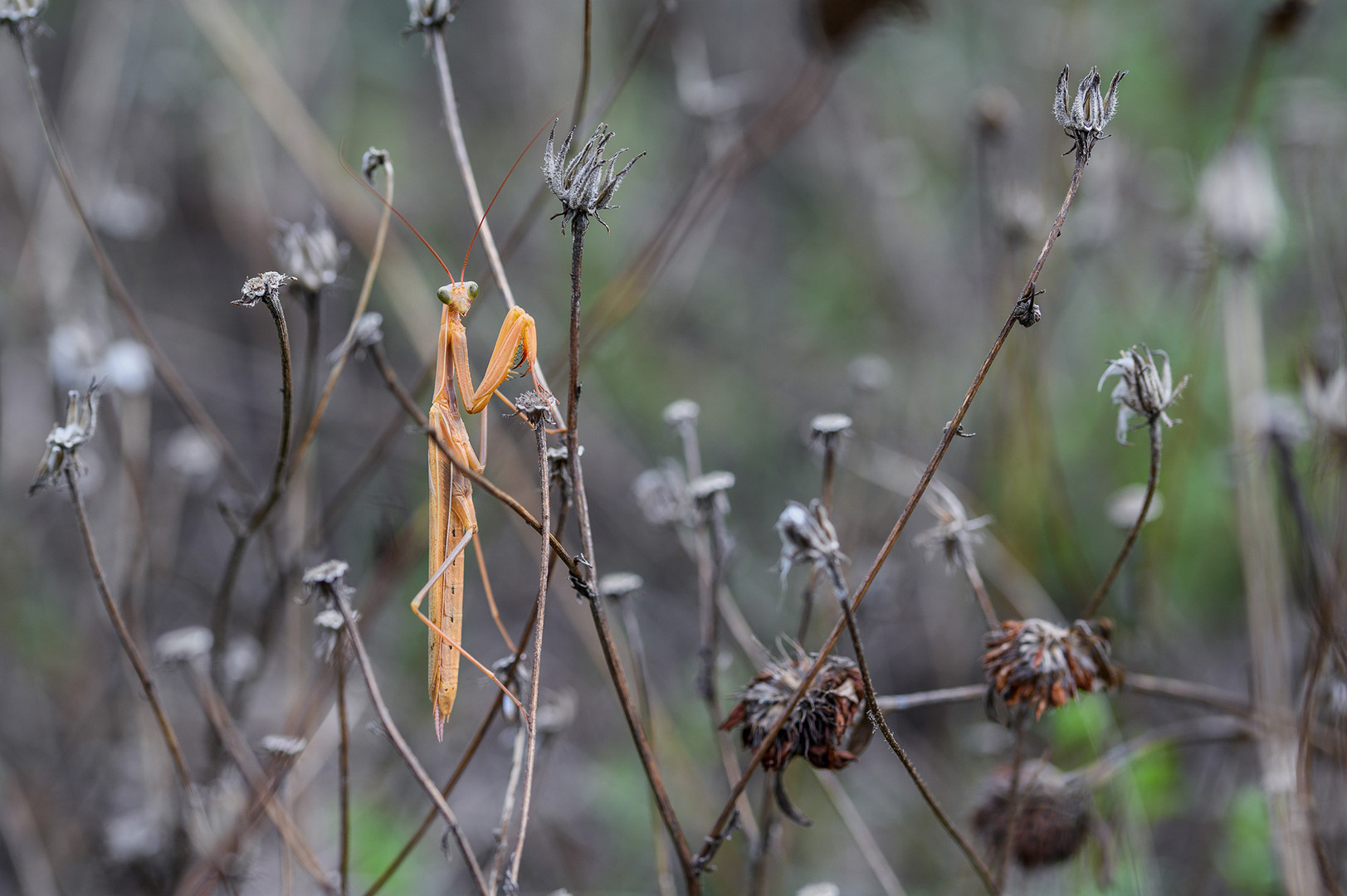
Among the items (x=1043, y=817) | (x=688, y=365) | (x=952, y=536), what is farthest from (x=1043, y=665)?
(x=688, y=365)

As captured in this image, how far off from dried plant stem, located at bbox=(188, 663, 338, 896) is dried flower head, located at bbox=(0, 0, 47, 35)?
5.37 feet

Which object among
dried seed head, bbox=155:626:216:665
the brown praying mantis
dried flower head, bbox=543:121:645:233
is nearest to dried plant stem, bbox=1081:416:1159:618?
dried flower head, bbox=543:121:645:233

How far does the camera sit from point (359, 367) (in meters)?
5.00

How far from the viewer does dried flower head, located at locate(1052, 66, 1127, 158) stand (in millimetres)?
1412

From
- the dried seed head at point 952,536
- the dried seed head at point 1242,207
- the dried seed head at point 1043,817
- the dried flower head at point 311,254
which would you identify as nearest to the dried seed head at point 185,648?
the dried flower head at point 311,254

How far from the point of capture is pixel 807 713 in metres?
1.61

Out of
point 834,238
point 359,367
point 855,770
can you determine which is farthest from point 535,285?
point 855,770

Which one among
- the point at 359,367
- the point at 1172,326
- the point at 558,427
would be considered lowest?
the point at 558,427

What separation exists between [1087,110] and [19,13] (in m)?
2.38

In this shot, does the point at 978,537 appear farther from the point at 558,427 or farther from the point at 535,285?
the point at 535,285

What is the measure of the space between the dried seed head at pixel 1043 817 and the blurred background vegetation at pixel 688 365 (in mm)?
204

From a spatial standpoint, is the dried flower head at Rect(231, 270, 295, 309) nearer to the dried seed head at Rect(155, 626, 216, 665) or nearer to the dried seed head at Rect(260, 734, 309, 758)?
the dried seed head at Rect(260, 734, 309, 758)

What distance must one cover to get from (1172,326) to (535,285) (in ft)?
11.8

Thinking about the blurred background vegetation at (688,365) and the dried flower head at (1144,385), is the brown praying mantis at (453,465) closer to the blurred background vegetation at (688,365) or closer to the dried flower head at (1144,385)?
the blurred background vegetation at (688,365)
